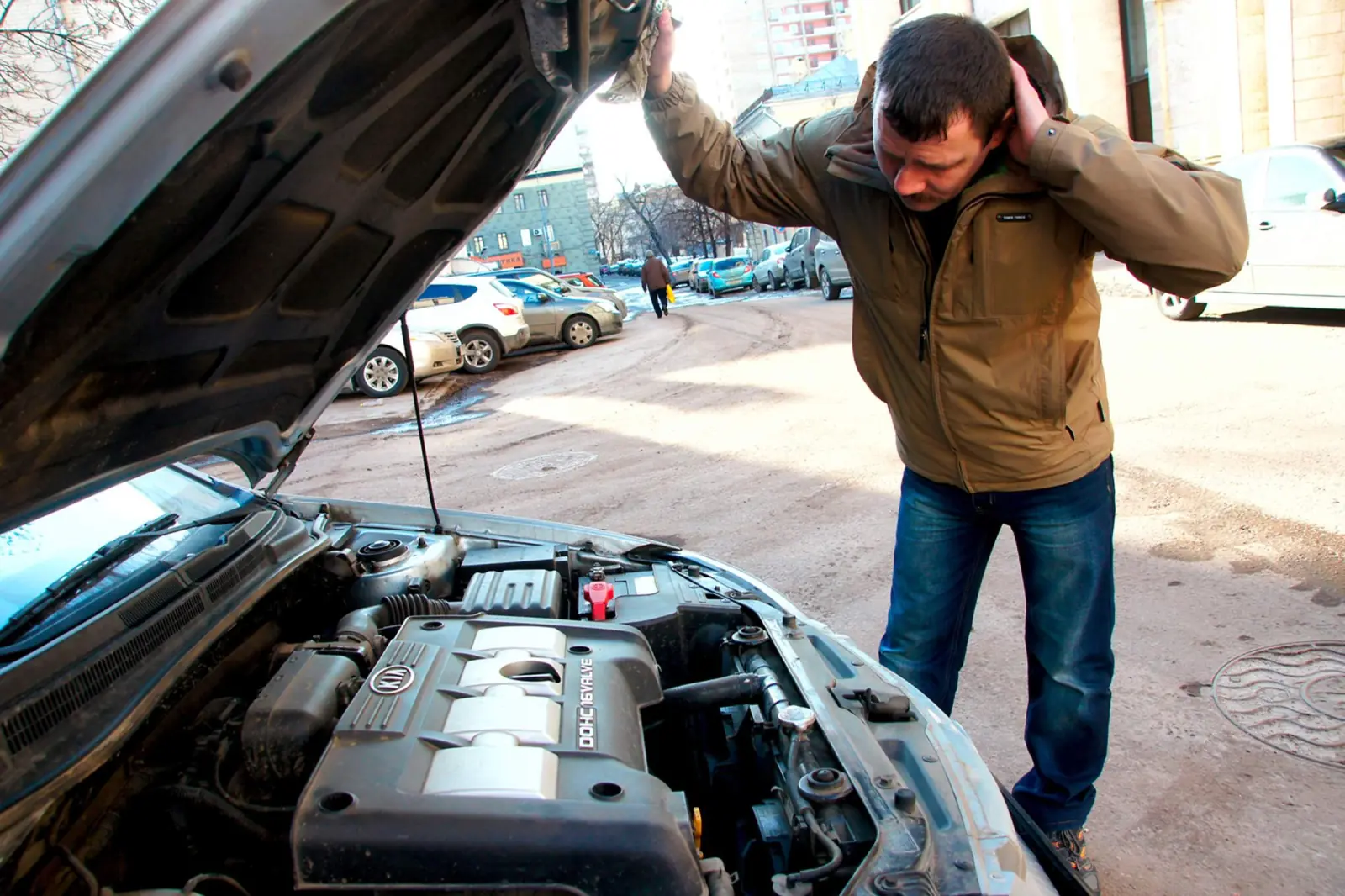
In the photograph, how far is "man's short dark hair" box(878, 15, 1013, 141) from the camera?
1.84 meters

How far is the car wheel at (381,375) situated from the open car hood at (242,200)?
1033 centimetres

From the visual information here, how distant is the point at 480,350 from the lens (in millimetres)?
13602

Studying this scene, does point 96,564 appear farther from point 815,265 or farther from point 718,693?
point 815,265

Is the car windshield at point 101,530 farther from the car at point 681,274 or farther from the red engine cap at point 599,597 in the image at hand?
the car at point 681,274

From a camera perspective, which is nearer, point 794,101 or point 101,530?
point 101,530

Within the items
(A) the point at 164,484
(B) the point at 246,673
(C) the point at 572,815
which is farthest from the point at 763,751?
(A) the point at 164,484

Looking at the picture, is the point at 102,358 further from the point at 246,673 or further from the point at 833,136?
the point at 833,136

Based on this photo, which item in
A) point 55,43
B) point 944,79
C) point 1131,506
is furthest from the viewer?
point 55,43

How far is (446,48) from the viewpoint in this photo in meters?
1.50

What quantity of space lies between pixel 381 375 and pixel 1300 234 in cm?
1014

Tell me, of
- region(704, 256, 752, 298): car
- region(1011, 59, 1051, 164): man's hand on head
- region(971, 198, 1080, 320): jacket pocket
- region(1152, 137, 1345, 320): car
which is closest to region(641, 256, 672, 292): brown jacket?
region(704, 256, 752, 298): car

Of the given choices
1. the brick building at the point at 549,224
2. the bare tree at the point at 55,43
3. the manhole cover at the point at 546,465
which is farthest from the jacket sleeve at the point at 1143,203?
the brick building at the point at 549,224

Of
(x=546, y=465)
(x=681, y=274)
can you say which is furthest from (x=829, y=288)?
(x=681, y=274)

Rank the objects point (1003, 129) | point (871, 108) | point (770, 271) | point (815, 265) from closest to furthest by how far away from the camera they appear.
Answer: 1. point (1003, 129)
2. point (871, 108)
3. point (815, 265)
4. point (770, 271)
